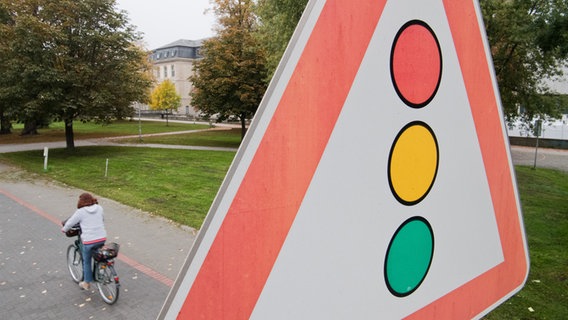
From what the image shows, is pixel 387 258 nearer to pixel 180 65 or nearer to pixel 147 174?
pixel 147 174

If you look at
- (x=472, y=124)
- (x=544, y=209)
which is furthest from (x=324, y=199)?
(x=544, y=209)

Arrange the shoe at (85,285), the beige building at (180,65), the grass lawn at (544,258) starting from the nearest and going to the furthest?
the grass lawn at (544,258)
the shoe at (85,285)
the beige building at (180,65)

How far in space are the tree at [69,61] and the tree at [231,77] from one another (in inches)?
216

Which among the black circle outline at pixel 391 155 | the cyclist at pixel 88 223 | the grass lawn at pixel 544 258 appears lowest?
the grass lawn at pixel 544 258

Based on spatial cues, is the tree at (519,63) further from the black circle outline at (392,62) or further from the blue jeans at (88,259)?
the black circle outline at (392,62)

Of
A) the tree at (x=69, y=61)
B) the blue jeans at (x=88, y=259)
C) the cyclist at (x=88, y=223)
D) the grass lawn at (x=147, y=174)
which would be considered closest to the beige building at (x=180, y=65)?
the grass lawn at (x=147, y=174)

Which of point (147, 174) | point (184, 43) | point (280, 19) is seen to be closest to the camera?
point (147, 174)

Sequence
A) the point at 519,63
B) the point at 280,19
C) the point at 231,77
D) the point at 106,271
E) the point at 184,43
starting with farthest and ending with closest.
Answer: the point at 184,43 → the point at 231,77 → the point at 280,19 → the point at 519,63 → the point at 106,271

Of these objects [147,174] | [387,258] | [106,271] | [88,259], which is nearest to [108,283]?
[106,271]

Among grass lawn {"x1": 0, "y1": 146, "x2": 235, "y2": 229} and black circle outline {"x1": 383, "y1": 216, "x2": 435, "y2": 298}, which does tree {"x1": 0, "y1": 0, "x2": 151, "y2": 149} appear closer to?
grass lawn {"x1": 0, "y1": 146, "x2": 235, "y2": 229}

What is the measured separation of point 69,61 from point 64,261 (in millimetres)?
16695

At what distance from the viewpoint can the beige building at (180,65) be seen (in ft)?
239

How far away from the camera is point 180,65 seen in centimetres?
7281

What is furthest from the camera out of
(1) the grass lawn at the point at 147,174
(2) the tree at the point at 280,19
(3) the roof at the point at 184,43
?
(3) the roof at the point at 184,43
